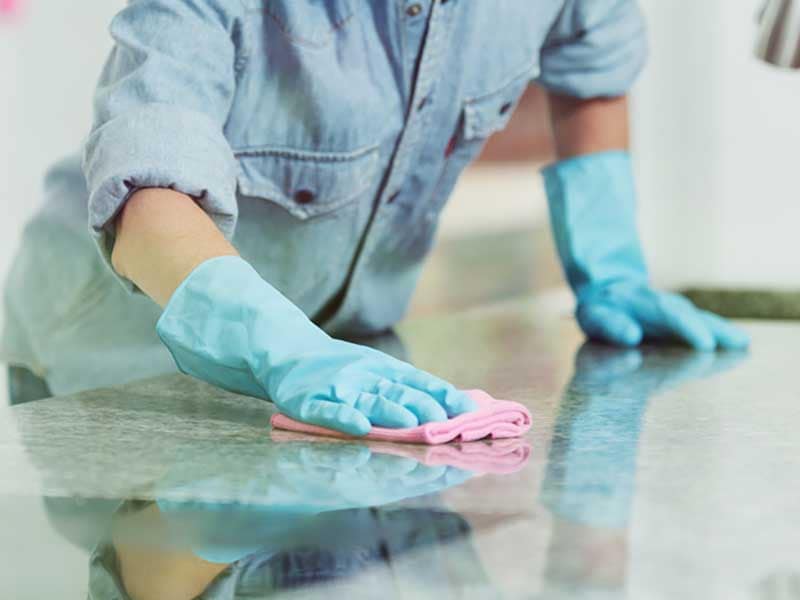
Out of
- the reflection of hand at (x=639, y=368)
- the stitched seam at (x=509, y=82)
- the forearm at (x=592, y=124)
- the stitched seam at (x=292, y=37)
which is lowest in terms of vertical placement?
the reflection of hand at (x=639, y=368)

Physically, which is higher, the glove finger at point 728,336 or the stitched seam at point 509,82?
the stitched seam at point 509,82

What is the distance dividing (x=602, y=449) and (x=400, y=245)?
614mm

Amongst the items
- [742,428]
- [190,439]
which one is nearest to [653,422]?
[742,428]

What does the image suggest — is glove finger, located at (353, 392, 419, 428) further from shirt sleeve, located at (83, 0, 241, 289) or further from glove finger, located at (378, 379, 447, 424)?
shirt sleeve, located at (83, 0, 241, 289)

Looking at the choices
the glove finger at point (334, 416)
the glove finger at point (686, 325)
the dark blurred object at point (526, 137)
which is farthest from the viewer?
the dark blurred object at point (526, 137)

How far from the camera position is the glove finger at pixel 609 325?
57.0 inches

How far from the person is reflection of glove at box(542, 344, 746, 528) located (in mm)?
89

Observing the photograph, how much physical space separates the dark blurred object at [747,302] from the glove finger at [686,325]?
1037mm

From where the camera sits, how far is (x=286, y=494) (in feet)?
2.46

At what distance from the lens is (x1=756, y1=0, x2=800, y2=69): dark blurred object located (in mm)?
1317

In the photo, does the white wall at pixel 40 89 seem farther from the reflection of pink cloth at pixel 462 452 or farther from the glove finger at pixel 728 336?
the reflection of pink cloth at pixel 462 452

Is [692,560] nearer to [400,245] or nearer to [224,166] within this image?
[224,166]

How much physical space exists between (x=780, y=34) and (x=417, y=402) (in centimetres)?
67

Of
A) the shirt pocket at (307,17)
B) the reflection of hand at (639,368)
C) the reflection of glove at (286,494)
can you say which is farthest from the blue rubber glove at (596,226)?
the reflection of glove at (286,494)
